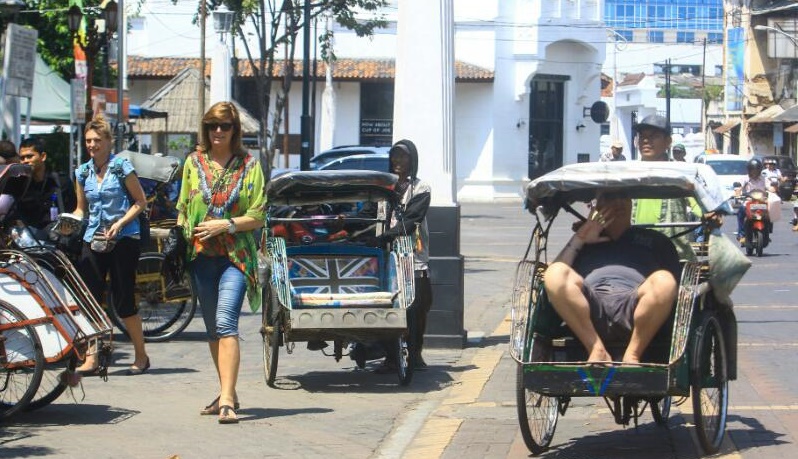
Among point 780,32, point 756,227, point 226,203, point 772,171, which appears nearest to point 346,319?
point 226,203

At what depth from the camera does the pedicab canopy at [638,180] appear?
6918mm

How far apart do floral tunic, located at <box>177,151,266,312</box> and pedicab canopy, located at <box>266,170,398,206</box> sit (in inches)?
53.5

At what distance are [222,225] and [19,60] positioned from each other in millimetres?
8586

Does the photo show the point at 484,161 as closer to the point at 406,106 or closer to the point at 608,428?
the point at 406,106

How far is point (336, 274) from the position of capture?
10.1 metres

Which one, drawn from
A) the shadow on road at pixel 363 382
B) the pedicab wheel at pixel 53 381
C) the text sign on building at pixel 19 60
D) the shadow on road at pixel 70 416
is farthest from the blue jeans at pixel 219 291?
the text sign on building at pixel 19 60

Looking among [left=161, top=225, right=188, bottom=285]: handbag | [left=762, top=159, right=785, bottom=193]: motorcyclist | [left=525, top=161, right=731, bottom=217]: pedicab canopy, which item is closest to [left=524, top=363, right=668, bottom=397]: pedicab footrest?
[left=525, top=161, right=731, bottom=217]: pedicab canopy

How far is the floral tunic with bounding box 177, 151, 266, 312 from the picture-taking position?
8242mm

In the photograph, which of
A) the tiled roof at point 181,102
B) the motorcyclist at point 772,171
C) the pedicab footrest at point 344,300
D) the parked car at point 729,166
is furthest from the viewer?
the parked car at point 729,166

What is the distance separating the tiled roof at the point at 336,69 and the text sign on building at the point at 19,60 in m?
36.7

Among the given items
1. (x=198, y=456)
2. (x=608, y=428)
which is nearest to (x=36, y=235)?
(x=198, y=456)

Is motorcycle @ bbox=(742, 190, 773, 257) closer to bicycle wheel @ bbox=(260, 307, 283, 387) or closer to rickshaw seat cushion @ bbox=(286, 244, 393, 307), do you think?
rickshaw seat cushion @ bbox=(286, 244, 393, 307)

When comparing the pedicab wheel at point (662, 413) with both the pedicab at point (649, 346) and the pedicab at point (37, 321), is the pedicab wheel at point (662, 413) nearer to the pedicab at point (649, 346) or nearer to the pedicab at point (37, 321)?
the pedicab at point (649, 346)

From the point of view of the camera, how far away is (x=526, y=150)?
5516 cm
